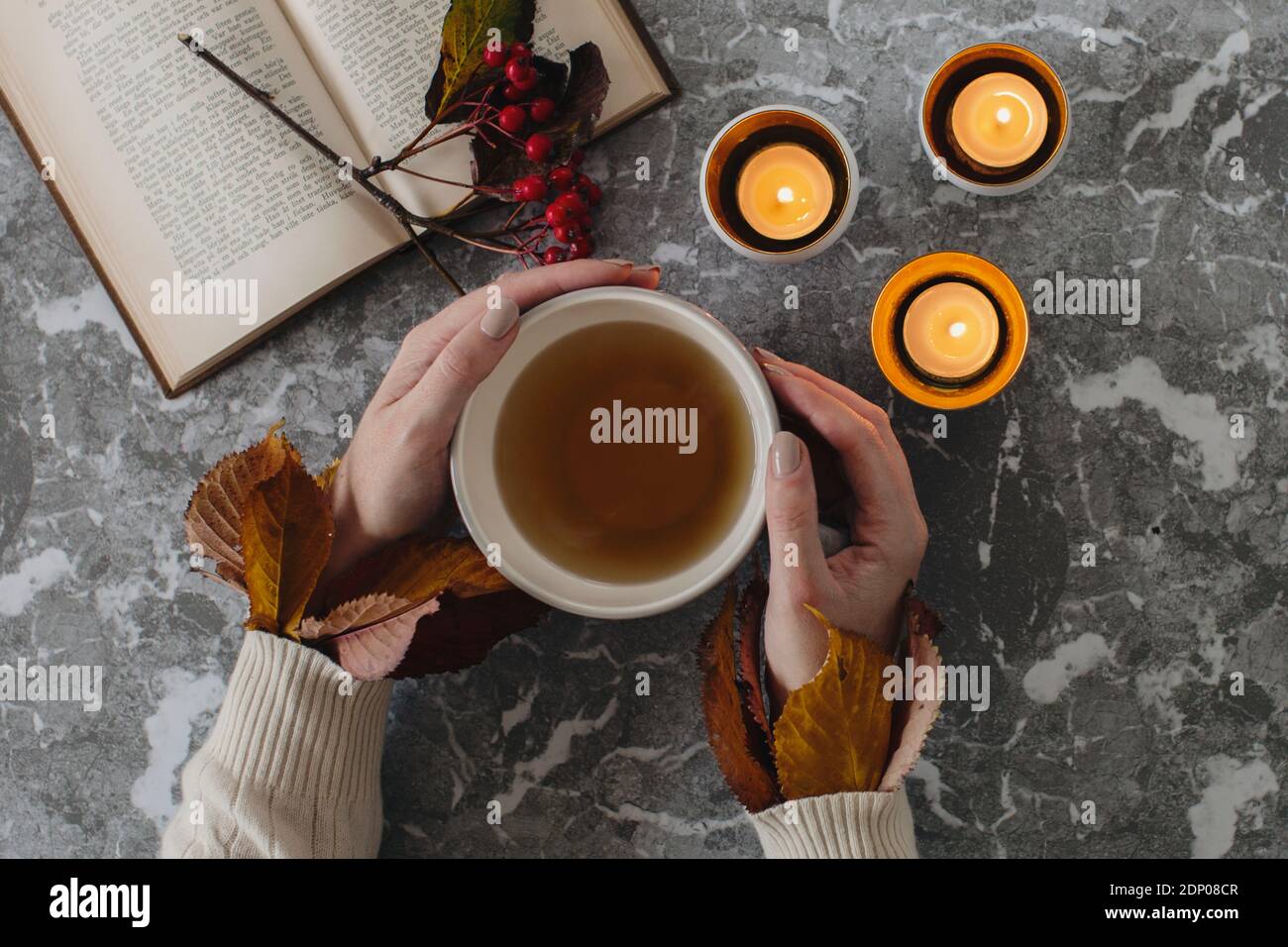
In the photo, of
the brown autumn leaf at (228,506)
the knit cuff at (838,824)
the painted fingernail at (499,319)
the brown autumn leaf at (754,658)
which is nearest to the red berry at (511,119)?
the painted fingernail at (499,319)

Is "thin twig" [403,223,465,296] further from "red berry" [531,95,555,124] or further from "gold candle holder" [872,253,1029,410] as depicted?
"gold candle holder" [872,253,1029,410]

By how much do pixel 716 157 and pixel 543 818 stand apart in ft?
2.06

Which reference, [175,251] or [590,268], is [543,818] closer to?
[590,268]

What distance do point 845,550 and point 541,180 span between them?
1.37ft

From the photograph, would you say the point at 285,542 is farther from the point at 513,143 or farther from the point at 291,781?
the point at 513,143

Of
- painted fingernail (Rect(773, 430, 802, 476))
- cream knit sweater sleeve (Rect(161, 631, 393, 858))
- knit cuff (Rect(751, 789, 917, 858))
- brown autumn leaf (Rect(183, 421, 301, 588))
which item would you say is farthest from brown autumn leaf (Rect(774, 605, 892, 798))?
brown autumn leaf (Rect(183, 421, 301, 588))

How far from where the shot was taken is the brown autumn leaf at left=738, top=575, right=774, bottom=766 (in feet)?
2.63

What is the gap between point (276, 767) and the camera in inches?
32.4

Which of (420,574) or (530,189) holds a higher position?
(530,189)

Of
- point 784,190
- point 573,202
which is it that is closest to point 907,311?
point 784,190

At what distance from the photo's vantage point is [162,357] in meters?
0.93

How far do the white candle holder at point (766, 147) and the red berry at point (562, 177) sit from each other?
118 millimetres

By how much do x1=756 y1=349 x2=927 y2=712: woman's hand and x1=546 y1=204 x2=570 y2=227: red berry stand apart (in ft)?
0.69

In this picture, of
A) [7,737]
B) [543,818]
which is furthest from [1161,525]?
[7,737]
